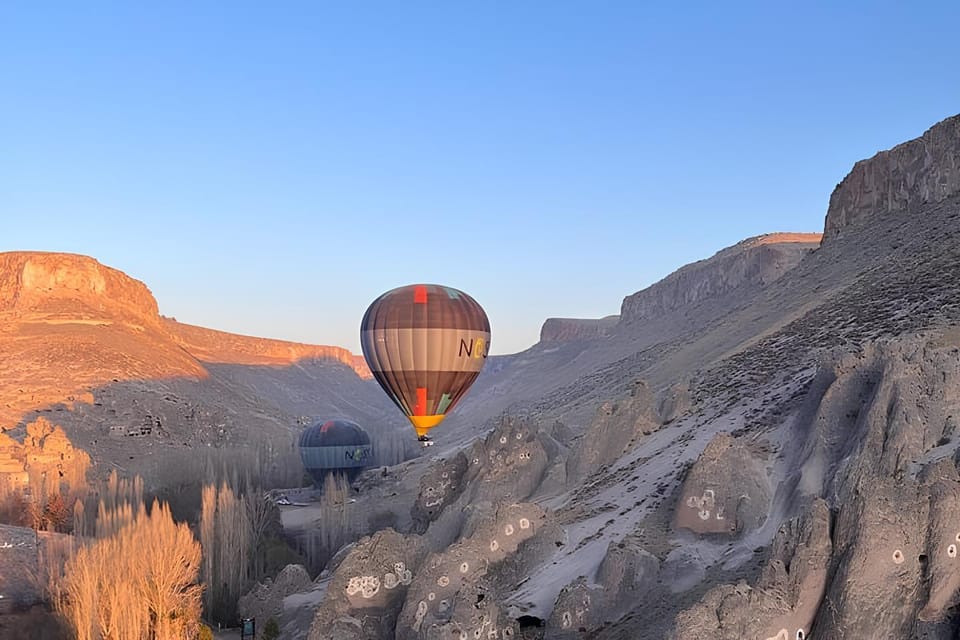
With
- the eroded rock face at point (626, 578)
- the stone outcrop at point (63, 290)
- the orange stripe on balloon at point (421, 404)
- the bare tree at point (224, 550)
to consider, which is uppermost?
the stone outcrop at point (63, 290)

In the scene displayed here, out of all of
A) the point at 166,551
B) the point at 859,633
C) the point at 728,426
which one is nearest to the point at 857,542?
the point at 859,633

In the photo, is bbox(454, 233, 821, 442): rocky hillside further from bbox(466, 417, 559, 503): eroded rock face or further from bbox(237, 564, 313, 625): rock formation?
bbox(237, 564, 313, 625): rock formation

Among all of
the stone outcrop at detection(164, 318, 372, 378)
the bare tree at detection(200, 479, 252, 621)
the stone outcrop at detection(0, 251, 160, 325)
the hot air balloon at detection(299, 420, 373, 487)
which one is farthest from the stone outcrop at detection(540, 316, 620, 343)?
the bare tree at detection(200, 479, 252, 621)

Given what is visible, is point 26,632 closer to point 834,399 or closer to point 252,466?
point 834,399

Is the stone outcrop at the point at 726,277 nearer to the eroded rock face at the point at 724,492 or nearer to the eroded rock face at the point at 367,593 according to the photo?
the eroded rock face at the point at 724,492

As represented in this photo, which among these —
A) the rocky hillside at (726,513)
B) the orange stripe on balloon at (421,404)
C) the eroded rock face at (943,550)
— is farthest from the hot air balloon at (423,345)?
the eroded rock face at (943,550)

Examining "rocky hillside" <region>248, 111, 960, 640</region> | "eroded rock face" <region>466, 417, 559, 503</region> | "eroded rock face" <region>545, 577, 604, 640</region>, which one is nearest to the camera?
"rocky hillside" <region>248, 111, 960, 640</region>

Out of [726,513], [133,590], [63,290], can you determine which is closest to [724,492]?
[726,513]
